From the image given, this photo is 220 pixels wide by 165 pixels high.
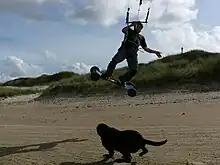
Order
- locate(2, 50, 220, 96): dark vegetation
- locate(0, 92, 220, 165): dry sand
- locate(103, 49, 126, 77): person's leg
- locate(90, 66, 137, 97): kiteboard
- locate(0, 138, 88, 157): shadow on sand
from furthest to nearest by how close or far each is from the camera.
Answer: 1. locate(2, 50, 220, 96): dark vegetation
2. locate(0, 138, 88, 157): shadow on sand
3. locate(90, 66, 137, 97): kiteboard
4. locate(103, 49, 126, 77): person's leg
5. locate(0, 92, 220, 165): dry sand

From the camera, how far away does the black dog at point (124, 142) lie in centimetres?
991

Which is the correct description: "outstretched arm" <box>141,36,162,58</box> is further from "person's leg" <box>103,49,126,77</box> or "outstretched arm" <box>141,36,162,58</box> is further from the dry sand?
the dry sand

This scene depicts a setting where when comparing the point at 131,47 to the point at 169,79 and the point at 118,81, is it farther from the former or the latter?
the point at 169,79

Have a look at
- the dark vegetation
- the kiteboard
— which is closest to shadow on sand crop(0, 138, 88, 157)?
the kiteboard

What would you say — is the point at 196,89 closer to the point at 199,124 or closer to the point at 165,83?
the point at 165,83

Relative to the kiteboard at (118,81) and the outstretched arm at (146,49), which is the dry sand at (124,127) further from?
the outstretched arm at (146,49)

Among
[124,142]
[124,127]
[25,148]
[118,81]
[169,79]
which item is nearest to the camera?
[124,142]

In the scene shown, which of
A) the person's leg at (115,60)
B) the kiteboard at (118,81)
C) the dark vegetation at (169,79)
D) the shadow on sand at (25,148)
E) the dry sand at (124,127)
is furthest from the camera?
the dark vegetation at (169,79)

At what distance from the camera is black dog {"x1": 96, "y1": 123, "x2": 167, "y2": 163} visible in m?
9.91

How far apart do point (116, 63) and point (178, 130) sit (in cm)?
281

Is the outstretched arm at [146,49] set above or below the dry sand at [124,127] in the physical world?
above

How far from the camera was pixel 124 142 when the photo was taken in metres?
9.94

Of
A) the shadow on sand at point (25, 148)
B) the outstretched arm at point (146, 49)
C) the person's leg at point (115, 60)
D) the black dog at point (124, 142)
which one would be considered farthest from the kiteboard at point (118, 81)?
the shadow on sand at point (25, 148)

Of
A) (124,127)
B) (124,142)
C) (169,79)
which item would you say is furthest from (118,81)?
(169,79)
